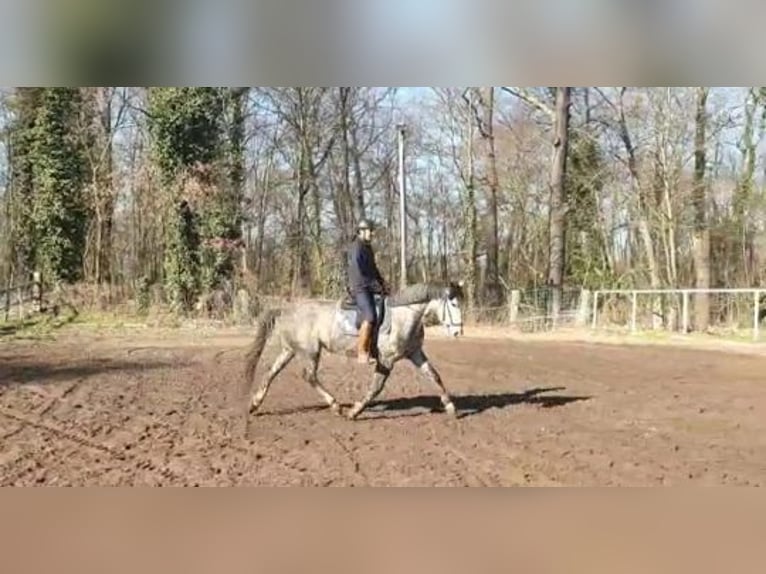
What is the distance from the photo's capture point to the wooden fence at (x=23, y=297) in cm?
568

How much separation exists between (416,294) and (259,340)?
942 millimetres

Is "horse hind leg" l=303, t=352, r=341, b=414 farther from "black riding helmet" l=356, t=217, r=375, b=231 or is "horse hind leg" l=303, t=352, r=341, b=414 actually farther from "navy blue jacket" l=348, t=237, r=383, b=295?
"black riding helmet" l=356, t=217, r=375, b=231

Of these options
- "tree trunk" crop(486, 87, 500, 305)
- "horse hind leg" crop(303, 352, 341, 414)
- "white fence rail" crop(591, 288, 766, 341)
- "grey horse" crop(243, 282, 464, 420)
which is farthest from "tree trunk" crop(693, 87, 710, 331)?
"horse hind leg" crop(303, 352, 341, 414)

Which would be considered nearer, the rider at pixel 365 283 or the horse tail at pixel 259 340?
the rider at pixel 365 283

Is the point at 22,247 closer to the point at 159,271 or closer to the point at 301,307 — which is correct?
the point at 159,271

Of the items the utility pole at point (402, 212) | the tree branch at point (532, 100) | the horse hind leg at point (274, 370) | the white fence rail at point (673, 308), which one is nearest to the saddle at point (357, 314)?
the utility pole at point (402, 212)

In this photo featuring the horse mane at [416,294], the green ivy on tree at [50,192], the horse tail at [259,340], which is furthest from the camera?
the green ivy on tree at [50,192]

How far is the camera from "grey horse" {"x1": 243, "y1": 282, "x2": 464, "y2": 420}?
18.1ft

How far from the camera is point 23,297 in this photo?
18.9 feet

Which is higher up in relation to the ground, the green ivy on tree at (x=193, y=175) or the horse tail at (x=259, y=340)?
the green ivy on tree at (x=193, y=175)

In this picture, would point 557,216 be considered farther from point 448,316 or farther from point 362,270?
point 362,270

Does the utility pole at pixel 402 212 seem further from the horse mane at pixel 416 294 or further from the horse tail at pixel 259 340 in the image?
the horse tail at pixel 259 340

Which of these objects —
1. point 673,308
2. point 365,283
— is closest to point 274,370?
point 365,283

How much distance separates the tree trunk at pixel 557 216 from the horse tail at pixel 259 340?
5.25 ft
